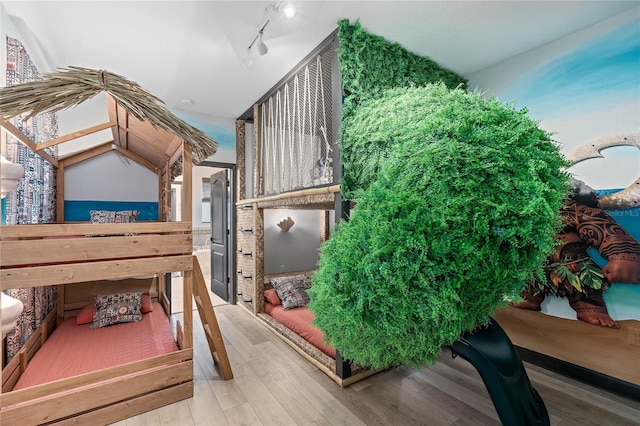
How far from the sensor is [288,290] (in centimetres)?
380

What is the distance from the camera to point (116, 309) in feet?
10.3

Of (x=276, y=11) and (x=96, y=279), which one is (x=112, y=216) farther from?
(x=276, y=11)

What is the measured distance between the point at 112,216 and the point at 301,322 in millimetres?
2614

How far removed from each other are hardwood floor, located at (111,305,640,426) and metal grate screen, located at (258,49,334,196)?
1773 mm

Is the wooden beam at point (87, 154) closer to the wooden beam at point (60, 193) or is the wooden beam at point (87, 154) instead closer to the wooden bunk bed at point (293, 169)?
the wooden beam at point (60, 193)

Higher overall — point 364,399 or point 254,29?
point 254,29

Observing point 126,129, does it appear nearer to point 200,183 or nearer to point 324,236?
point 324,236

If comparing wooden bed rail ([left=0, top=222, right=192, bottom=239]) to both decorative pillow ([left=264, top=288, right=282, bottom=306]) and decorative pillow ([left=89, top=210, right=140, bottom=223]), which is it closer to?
decorative pillow ([left=89, top=210, right=140, bottom=223])

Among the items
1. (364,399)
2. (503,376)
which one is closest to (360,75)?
(503,376)

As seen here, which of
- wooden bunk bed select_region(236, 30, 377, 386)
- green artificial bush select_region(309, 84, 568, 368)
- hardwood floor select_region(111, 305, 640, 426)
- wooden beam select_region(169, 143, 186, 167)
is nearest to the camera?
green artificial bush select_region(309, 84, 568, 368)

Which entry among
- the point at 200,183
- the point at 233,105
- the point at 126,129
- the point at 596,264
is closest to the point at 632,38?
the point at 596,264

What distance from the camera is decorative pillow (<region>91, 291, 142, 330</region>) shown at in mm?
3039

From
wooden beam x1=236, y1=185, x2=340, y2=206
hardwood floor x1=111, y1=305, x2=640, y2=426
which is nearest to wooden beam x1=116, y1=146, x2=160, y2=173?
wooden beam x1=236, y1=185, x2=340, y2=206

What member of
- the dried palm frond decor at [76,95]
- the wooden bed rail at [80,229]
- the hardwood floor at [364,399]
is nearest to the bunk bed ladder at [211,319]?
the hardwood floor at [364,399]
